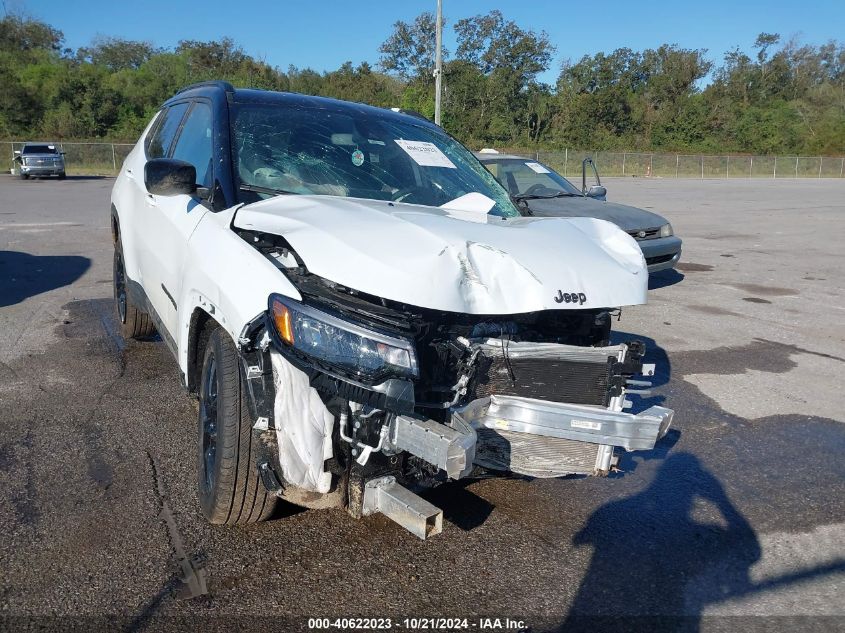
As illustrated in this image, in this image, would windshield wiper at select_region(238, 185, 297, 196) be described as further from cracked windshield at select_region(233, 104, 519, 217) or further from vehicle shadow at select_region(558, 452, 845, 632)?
vehicle shadow at select_region(558, 452, 845, 632)

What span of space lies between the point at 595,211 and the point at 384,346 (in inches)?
289

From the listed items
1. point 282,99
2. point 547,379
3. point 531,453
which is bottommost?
point 531,453

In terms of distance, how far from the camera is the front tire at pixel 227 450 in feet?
9.82

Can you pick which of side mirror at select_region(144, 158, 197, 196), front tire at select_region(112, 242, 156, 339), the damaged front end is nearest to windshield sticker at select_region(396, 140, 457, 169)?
side mirror at select_region(144, 158, 197, 196)

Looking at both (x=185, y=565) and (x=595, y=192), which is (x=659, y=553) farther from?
(x=595, y=192)

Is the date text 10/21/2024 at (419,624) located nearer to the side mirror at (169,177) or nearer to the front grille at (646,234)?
the side mirror at (169,177)

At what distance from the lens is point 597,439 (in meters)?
2.87

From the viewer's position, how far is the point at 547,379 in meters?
2.99

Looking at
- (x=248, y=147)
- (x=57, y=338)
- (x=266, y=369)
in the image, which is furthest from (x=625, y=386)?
(x=57, y=338)

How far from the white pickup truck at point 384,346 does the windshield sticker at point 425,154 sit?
707 mm

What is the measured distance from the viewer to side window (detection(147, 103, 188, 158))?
16.2 feet

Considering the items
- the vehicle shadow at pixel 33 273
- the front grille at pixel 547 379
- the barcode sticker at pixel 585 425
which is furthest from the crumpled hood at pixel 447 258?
the vehicle shadow at pixel 33 273

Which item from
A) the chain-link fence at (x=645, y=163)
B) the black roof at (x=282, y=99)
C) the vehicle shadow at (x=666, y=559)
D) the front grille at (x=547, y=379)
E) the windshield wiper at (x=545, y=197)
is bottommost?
the vehicle shadow at (x=666, y=559)

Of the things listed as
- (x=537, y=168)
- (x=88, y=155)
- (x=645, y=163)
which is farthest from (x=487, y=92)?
(x=537, y=168)
